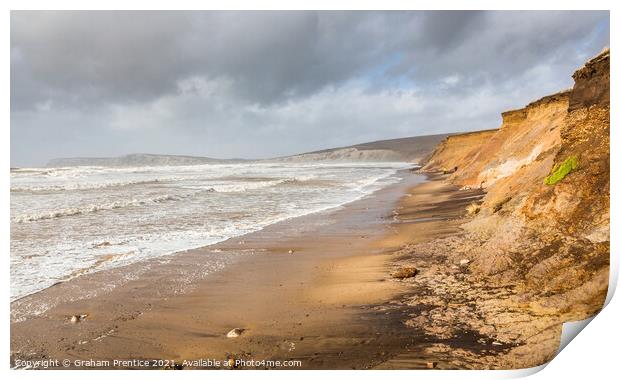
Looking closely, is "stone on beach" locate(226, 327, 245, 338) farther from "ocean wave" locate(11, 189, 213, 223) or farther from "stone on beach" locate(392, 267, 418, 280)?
"ocean wave" locate(11, 189, 213, 223)

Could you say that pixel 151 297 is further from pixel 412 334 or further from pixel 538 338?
pixel 538 338

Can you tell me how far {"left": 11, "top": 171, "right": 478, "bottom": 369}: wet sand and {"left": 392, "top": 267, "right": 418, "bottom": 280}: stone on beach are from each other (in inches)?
5.2

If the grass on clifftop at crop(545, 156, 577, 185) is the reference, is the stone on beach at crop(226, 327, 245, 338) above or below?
below

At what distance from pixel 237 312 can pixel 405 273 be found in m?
2.67

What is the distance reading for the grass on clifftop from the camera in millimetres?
6324

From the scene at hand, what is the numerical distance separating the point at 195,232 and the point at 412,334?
8.19 meters

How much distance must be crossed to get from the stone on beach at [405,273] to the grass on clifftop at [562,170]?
2659mm

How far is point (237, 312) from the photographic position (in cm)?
562

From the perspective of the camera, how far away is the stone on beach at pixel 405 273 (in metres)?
6.46

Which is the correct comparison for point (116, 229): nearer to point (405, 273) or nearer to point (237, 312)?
point (237, 312)

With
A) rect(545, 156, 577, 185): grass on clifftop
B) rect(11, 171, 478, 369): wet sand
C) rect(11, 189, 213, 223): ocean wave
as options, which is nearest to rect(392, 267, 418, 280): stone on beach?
rect(11, 171, 478, 369): wet sand

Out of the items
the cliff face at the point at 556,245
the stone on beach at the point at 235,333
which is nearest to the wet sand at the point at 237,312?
the stone on beach at the point at 235,333

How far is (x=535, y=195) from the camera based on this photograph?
22.5 feet

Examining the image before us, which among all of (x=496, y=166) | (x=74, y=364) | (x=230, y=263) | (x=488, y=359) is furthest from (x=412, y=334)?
(x=496, y=166)
